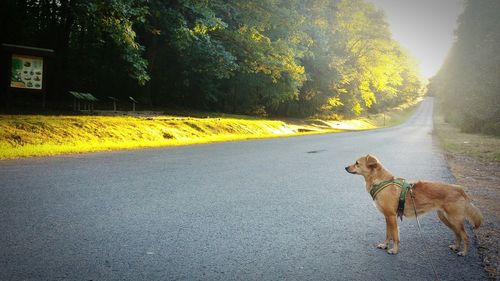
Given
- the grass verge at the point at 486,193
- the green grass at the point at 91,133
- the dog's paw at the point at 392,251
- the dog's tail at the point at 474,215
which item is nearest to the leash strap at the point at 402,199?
the dog's paw at the point at 392,251

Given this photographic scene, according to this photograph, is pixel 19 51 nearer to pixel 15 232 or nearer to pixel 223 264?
pixel 15 232

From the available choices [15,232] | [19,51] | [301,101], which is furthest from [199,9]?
[301,101]

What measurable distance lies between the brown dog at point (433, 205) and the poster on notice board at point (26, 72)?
17.0 m

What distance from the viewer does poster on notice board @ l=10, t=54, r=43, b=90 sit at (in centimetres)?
1595

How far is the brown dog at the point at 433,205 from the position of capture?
437cm

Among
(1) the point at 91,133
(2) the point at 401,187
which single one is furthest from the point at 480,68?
(2) the point at 401,187

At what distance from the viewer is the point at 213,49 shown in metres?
22.9

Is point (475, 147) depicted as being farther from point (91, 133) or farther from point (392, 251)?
point (91, 133)

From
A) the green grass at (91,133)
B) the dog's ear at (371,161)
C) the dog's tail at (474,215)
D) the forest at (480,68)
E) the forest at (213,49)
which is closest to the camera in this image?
the dog's tail at (474,215)

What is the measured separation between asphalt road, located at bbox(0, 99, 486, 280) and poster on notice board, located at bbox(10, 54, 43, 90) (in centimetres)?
864

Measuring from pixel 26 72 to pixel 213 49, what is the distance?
10694 mm

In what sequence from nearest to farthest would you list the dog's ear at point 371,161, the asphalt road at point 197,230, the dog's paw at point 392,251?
the asphalt road at point 197,230, the dog's paw at point 392,251, the dog's ear at point 371,161

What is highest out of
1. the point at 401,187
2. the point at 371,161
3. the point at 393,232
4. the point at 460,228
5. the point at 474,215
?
the point at 371,161

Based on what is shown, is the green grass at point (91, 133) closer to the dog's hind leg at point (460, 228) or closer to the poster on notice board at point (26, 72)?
the poster on notice board at point (26, 72)
